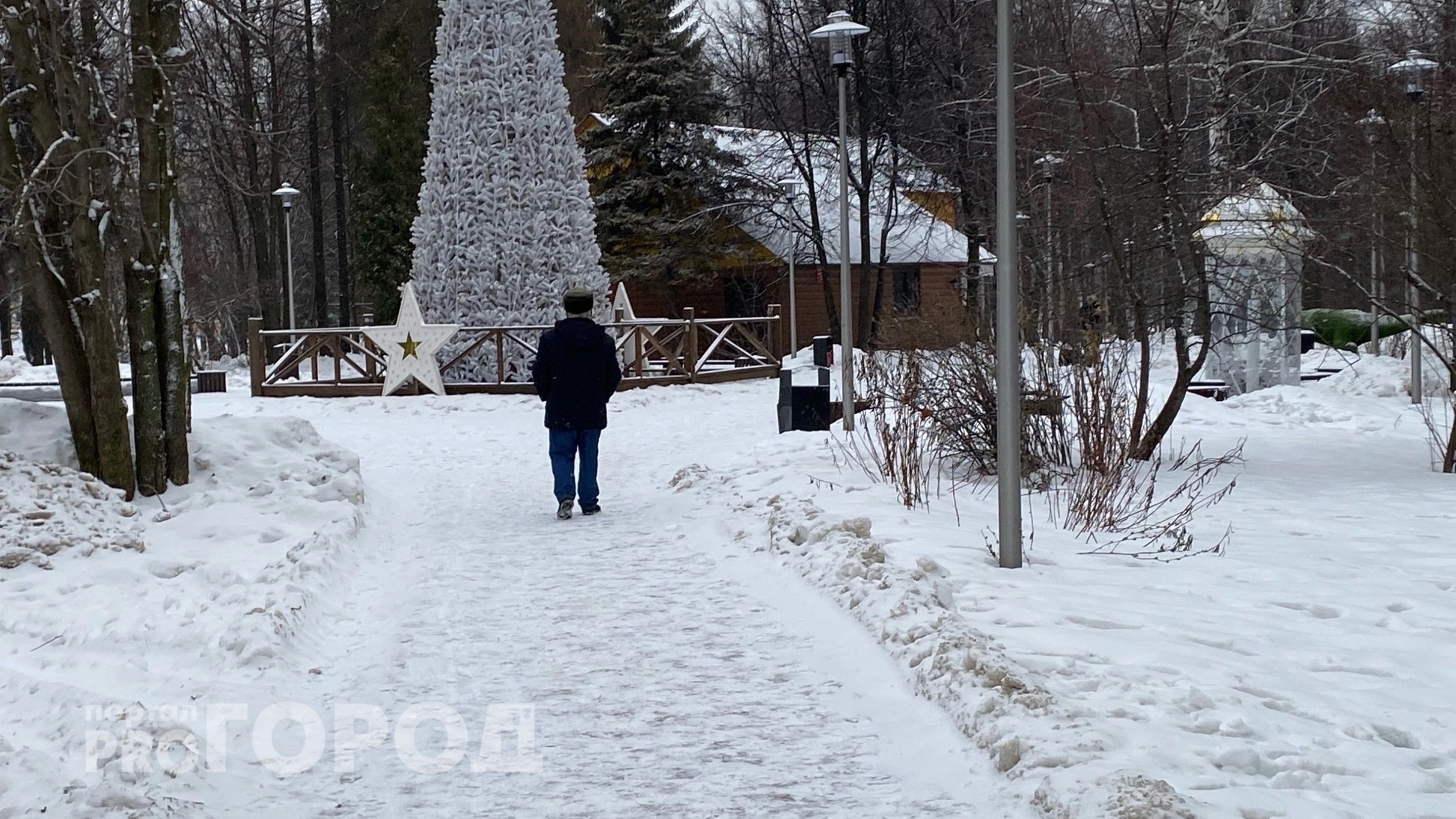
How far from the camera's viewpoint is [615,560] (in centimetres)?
913

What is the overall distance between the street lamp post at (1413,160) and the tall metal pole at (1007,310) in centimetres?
712

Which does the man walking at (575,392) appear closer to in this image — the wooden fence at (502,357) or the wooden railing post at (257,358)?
the wooden fence at (502,357)

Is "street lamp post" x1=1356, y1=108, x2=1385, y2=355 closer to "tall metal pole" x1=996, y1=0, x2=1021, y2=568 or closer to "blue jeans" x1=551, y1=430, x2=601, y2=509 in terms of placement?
"tall metal pole" x1=996, y1=0, x2=1021, y2=568

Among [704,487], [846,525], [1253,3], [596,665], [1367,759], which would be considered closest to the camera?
[1367,759]

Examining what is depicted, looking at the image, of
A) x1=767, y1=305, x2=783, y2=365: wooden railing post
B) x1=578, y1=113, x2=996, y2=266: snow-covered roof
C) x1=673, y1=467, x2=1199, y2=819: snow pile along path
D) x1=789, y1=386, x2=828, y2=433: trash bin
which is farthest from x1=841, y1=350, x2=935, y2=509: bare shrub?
x1=578, y1=113, x2=996, y2=266: snow-covered roof

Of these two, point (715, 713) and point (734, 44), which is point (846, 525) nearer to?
point (715, 713)

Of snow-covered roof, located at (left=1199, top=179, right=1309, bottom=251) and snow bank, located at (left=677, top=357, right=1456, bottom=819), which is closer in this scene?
snow bank, located at (left=677, top=357, right=1456, bottom=819)

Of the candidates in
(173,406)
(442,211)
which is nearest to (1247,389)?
(442,211)

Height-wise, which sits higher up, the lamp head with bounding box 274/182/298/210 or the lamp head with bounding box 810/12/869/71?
the lamp head with bounding box 274/182/298/210

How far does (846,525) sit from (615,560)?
4.92 feet

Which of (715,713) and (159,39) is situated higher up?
(159,39)

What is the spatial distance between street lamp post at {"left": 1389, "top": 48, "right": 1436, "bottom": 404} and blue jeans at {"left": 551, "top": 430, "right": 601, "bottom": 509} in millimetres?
7919

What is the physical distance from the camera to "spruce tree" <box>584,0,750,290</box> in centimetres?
3644

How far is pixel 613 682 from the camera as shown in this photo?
A: 6207 millimetres
